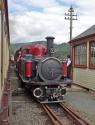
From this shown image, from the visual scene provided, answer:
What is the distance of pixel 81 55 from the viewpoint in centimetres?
1936

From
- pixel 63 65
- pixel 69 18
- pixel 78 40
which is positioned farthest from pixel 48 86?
pixel 69 18

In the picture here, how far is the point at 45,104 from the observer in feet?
40.9

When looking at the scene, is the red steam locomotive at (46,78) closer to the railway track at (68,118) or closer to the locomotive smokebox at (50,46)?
the locomotive smokebox at (50,46)

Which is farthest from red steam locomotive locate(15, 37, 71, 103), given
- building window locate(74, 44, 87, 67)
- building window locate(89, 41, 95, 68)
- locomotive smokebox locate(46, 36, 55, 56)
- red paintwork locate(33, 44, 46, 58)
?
building window locate(74, 44, 87, 67)

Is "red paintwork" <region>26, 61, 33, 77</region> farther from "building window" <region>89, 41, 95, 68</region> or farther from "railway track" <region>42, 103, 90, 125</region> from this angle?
"building window" <region>89, 41, 95, 68</region>

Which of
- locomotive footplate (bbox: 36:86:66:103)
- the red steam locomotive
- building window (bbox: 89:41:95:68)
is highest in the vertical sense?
building window (bbox: 89:41:95:68)

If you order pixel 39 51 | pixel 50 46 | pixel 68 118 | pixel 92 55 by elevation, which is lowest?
pixel 68 118

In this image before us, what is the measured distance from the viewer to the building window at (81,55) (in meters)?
18.5

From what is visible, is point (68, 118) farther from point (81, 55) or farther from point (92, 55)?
point (81, 55)

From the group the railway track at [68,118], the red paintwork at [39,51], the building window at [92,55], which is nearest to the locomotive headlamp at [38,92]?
the railway track at [68,118]

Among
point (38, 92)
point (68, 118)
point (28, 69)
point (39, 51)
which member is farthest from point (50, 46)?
point (68, 118)

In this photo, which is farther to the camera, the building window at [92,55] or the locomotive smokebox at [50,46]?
the building window at [92,55]

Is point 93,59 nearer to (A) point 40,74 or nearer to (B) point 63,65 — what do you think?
(B) point 63,65

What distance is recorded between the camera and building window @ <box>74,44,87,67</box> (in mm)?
18531
